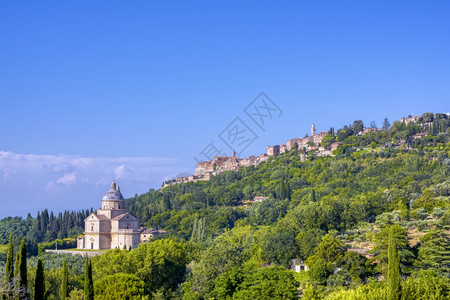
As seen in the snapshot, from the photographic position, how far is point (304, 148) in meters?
116

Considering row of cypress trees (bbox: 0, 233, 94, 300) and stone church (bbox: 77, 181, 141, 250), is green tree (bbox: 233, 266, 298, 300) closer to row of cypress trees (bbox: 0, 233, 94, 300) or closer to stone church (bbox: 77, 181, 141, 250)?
row of cypress trees (bbox: 0, 233, 94, 300)

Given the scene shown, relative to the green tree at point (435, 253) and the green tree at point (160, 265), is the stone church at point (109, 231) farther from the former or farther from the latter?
the green tree at point (435, 253)

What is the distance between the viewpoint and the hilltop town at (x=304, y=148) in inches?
4348

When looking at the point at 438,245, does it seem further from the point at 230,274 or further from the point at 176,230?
the point at 176,230

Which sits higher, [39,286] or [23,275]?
[23,275]

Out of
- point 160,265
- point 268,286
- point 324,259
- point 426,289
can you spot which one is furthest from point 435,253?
point 160,265

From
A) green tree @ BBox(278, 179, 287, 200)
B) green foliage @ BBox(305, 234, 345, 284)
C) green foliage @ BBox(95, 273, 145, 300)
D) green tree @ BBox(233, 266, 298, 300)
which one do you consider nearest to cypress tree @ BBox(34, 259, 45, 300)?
green foliage @ BBox(95, 273, 145, 300)

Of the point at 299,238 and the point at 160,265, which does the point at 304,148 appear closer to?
the point at 299,238

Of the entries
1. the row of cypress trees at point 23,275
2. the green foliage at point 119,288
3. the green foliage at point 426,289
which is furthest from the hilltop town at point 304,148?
the row of cypress trees at point 23,275

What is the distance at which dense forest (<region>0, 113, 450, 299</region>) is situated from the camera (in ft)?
116

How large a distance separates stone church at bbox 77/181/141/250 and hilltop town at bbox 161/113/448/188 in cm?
5158

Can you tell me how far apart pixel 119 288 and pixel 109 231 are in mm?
35903

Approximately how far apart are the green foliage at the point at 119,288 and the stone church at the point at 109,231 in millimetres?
32503

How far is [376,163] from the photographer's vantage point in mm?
89188
